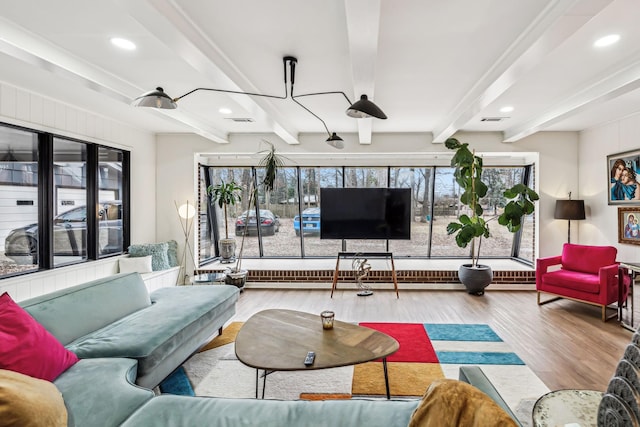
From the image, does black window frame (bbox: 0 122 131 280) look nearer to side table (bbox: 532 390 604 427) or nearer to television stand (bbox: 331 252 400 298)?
television stand (bbox: 331 252 400 298)

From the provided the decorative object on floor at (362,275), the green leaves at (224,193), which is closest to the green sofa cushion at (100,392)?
the decorative object on floor at (362,275)

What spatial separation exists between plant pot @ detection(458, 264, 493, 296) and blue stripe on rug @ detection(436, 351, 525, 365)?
205 cm

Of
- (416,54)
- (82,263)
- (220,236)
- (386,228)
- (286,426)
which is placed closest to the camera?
(286,426)

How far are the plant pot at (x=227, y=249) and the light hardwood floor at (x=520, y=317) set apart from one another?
2.89 feet

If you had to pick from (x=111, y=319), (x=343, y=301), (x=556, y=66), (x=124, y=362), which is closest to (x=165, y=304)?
(x=111, y=319)

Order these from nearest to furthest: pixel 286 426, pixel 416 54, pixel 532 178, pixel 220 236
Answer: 1. pixel 286 426
2. pixel 416 54
3. pixel 532 178
4. pixel 220 236

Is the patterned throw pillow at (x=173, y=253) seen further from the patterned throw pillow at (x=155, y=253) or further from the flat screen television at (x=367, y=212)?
the flat screen television at (x=367, y=212)

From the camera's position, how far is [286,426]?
140 centimetres

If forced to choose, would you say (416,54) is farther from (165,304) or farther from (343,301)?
(343,301)

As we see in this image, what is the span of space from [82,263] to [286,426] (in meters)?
4.01

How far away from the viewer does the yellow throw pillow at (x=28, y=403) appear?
1.19m

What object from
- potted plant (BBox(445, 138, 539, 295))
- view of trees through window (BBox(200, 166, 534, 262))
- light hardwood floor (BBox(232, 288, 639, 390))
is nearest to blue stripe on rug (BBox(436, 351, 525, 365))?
light hardwood floor (BBox(232, 288, 639, 390))

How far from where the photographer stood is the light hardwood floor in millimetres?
2816

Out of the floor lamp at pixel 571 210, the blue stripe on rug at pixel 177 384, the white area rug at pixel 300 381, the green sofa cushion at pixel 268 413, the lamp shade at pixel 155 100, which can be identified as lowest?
the blue stripe on rug at pixel 177 384
